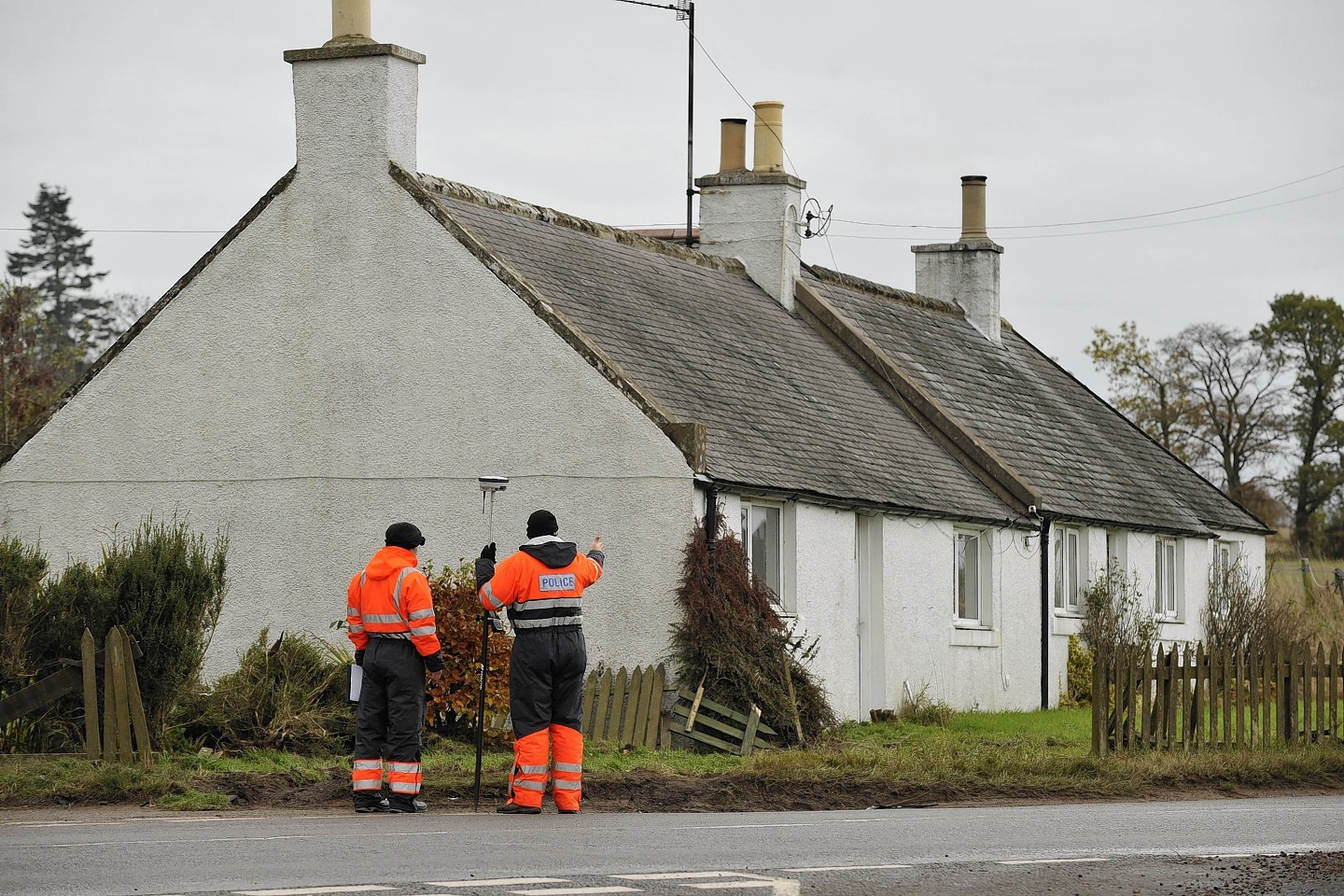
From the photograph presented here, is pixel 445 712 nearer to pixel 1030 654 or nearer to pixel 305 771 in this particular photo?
pixel 305 771

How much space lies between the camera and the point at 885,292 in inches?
1256

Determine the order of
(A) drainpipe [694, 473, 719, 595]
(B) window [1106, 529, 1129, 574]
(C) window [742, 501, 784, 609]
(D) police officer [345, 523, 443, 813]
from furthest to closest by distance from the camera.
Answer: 1. (B) window [1106, 529, 1129, 574]
2. (C) window [742, 501, 784, 609]
3. (A) drainpipe [694, 473, 719, 595]
4. (D) police officer [345, 523, 443, 813]

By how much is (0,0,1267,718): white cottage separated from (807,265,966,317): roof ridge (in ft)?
16.9

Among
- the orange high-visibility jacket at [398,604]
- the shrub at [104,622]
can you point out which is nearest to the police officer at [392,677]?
the orange high-visibility jacket at [398,604]

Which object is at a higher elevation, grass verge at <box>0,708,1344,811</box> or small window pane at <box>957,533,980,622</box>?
small window pane at <box>957,533,980,622</box>

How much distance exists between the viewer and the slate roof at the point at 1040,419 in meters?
28.2

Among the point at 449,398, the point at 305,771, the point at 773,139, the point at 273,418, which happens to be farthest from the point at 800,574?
Answer: the point at 773,139

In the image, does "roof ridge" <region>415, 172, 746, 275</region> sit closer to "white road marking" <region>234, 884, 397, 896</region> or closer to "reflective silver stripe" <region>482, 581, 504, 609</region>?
"reflective silver stripe" <region>482, 581, 504, 609</region>

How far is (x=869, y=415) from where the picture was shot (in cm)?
2541

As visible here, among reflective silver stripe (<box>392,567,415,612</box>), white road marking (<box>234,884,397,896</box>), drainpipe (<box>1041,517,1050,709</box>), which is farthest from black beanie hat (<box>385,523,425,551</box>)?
drainpipe (<box>1041,517,1050,709</box>)

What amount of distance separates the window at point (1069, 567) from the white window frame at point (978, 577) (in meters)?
2.20

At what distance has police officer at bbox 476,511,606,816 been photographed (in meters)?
13.7

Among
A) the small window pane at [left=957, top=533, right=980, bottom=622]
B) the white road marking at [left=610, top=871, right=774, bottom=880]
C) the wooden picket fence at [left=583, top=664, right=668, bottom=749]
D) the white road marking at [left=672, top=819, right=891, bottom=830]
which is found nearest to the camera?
the white road marking at [left=610, top=871, right=774, bottom=880]

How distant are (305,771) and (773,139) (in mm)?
15776
